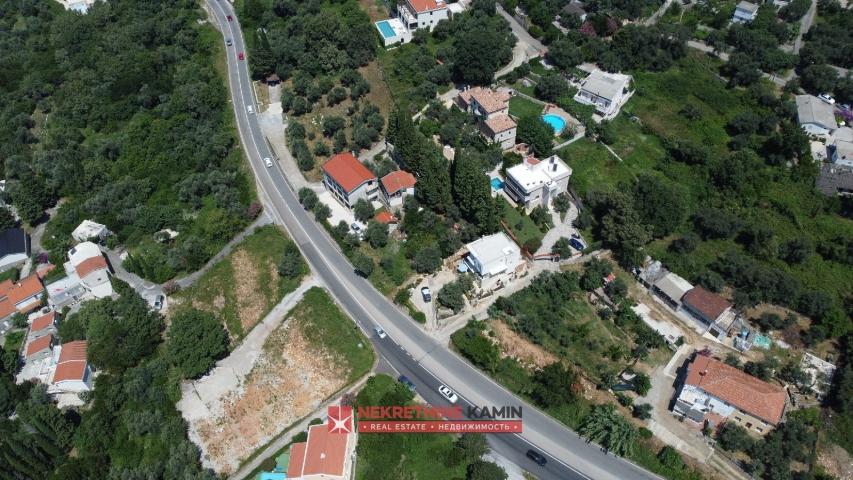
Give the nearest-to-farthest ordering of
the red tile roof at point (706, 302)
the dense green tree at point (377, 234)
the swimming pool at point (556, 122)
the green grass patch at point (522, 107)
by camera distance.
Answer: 1. the red tile roof at point (706, 302)
2. the dense green tree at point (377, 234)
3. the swimming pool at point (556, 122)
4. the green grass patch at point (522, 107)

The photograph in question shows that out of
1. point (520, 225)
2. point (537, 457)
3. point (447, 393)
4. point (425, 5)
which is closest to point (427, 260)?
point (520, 225)

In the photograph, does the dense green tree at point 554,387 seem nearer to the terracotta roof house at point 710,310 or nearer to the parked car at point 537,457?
the parked car at point 537,457

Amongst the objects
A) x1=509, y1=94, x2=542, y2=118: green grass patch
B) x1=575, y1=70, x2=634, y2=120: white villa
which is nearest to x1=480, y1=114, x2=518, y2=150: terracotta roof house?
x1=509, y1=94, x2=542, y2=118: green grass patch

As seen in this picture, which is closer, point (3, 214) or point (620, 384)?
point (620, 384)

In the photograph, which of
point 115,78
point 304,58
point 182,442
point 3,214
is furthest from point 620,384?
point 115,78

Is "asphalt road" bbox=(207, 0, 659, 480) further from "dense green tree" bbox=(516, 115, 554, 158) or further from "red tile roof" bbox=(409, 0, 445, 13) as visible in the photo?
"red tile roof" bbox=(409, 0, 445, 13)

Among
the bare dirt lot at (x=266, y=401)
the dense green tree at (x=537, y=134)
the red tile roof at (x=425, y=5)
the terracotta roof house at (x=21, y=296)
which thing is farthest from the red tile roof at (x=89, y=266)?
the red tile roof at (x=425, y=5)

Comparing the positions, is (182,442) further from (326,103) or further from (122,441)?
(326,103)
